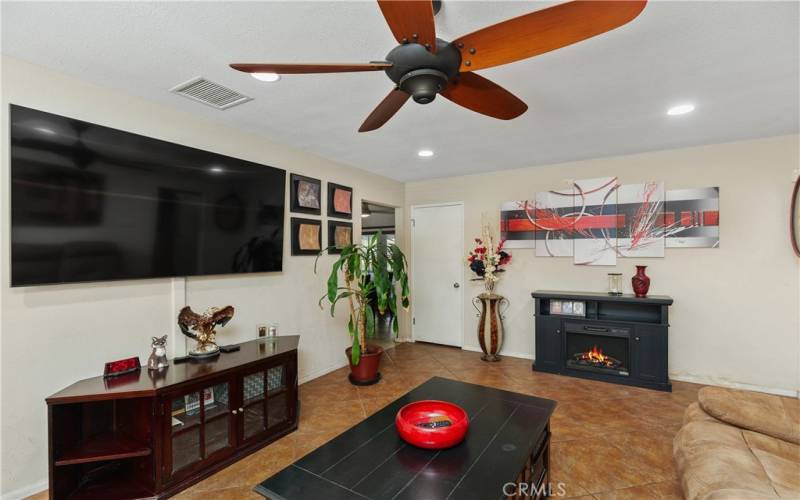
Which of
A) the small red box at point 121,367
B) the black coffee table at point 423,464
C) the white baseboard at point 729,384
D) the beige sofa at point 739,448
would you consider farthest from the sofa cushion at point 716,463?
the small red box at point 121,367

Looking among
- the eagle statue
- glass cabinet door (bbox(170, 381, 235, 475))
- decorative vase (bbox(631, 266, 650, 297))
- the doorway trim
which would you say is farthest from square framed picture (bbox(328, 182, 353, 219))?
decorative vase (bbox(631, 266, 650, 297))

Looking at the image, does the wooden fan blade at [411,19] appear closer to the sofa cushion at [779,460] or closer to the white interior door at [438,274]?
the sofa cushion at [779,460]

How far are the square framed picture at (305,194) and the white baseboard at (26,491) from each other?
8.43ft

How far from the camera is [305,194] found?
3.79 metres

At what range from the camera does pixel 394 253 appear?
3.78m

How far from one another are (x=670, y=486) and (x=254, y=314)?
3.26 metres

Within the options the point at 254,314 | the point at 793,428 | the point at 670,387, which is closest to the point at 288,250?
the point at 254,314

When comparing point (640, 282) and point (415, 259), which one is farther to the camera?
point (415, 259)

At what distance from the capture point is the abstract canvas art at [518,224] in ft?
15.1

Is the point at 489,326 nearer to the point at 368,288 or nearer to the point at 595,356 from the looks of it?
the point at 595,356

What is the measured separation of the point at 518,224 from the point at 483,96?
3255mm

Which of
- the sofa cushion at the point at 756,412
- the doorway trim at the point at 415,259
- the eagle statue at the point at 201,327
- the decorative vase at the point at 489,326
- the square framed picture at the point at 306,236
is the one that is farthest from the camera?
the doorway trim at the point at 415,259

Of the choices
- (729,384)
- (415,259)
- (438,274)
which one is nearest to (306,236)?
(415,259)

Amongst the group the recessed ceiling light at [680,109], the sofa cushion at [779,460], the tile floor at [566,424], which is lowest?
the tile floor at [566,424]
